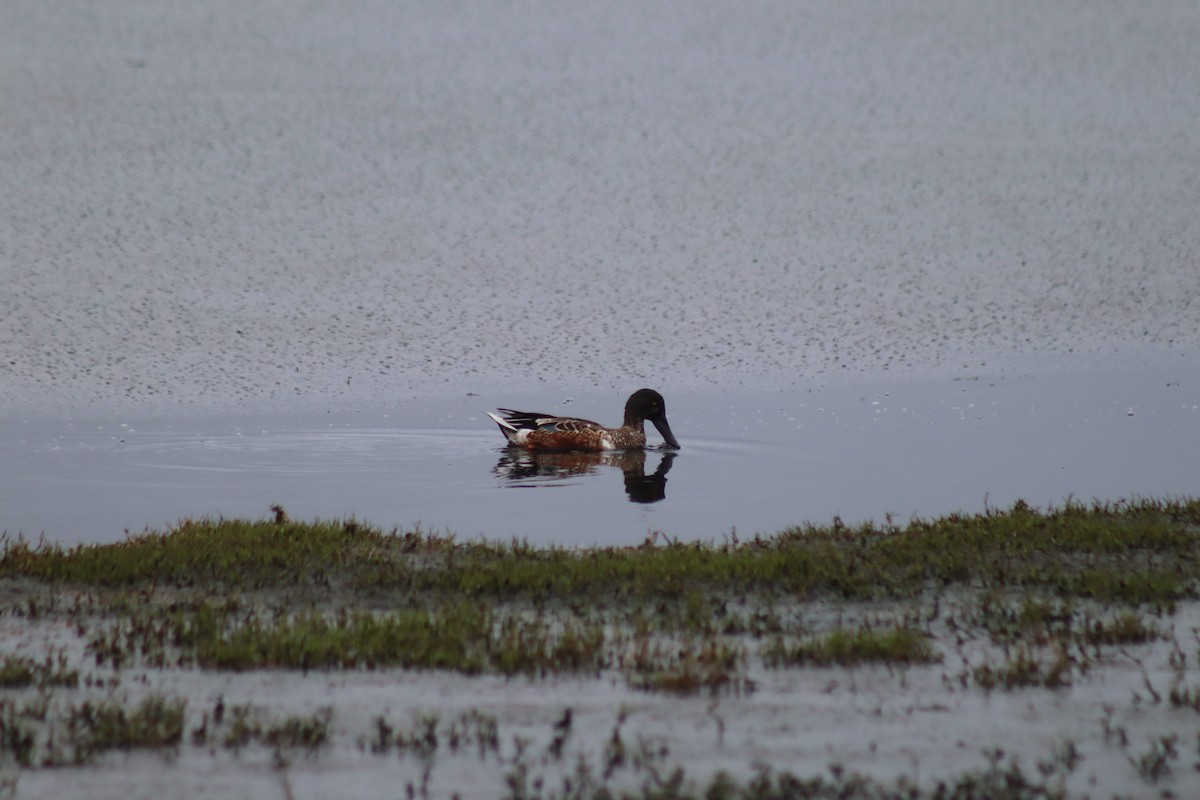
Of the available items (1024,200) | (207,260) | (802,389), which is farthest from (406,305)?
(1024,200)

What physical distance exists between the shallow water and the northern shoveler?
0.91ft

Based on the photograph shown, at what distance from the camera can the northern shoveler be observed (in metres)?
18.5

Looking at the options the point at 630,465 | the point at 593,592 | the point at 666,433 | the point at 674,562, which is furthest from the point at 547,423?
the point at 593,592

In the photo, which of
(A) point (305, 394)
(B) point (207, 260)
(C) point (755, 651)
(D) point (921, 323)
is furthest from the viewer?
(B) point (207, 260)

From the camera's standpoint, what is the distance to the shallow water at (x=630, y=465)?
1336 centimetres

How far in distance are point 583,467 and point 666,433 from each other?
1.74m

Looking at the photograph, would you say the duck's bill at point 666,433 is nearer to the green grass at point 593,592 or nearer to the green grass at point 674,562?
the green grass at point 593,592

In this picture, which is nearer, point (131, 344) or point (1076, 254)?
point (131, 344)

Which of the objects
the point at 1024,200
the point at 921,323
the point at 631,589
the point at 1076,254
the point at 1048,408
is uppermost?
the point at 1024,200

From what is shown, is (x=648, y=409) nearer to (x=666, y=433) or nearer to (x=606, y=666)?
(x=666, y=433)

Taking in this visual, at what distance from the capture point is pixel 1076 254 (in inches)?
1403

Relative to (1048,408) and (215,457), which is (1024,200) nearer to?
(1048,408)

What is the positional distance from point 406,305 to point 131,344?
695 centimetres

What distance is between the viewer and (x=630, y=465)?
17.9 m
